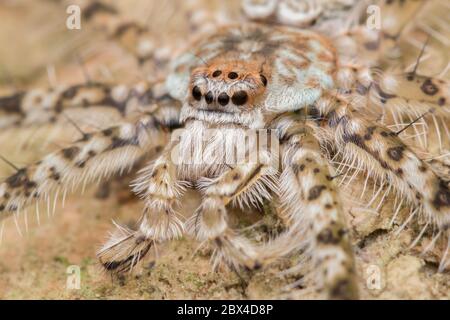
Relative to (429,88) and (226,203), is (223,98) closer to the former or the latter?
(226,203)

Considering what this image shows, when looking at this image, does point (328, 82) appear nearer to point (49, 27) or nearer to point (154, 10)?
point (154, 10)

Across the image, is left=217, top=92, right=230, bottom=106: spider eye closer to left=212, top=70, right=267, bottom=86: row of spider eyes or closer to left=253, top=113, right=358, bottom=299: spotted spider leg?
left=212, top=70, right=267, bottom=86: row of spider eyes

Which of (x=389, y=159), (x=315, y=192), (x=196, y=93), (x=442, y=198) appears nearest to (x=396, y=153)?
(x=389, y=159)

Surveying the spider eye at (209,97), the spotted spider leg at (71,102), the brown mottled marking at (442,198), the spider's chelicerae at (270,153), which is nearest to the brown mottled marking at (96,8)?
the spotted spider leg at (71,102)

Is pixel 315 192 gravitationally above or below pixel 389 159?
below

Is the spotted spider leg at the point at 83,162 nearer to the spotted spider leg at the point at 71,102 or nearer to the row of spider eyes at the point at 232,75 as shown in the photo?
the spotted spider leg at the point at 71,102

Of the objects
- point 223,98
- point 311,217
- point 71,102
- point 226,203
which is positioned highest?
point 71,102

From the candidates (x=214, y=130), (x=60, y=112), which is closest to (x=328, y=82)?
(x=214, y=130)
